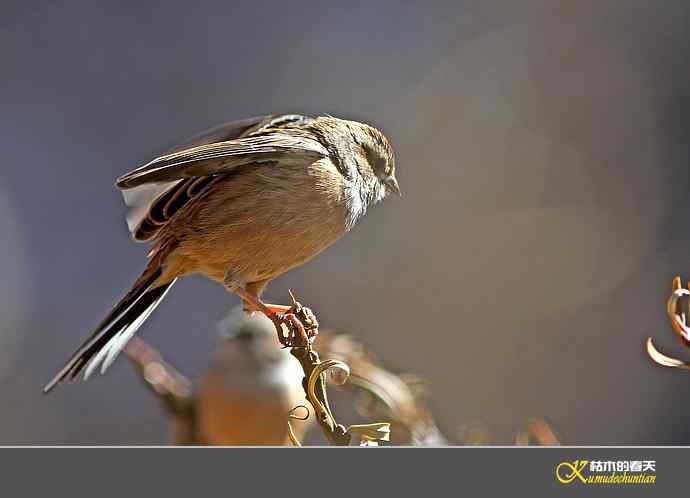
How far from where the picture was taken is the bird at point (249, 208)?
3.11 ft

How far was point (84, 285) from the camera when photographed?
111 inches

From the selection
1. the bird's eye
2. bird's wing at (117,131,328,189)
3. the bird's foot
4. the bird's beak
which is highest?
bird's wing at (117,131,328,189)

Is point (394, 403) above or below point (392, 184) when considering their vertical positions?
below

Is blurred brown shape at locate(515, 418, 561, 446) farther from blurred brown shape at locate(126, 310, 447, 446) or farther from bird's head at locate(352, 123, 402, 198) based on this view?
bird's head at locate(352, 123, 402, 198)

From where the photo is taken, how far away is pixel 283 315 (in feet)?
3.11

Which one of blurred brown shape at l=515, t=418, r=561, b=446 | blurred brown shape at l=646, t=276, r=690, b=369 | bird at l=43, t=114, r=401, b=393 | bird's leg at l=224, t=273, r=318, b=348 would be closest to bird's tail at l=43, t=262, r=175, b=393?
bird at l=43, t=114, r=401, b=393

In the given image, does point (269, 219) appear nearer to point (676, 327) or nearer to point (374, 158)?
point (374, 158)

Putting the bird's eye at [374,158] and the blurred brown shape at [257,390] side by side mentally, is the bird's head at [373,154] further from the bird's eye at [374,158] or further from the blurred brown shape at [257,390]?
the blurred brown shape at [257,390]

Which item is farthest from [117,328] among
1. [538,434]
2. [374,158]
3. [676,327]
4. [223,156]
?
[676,327]
